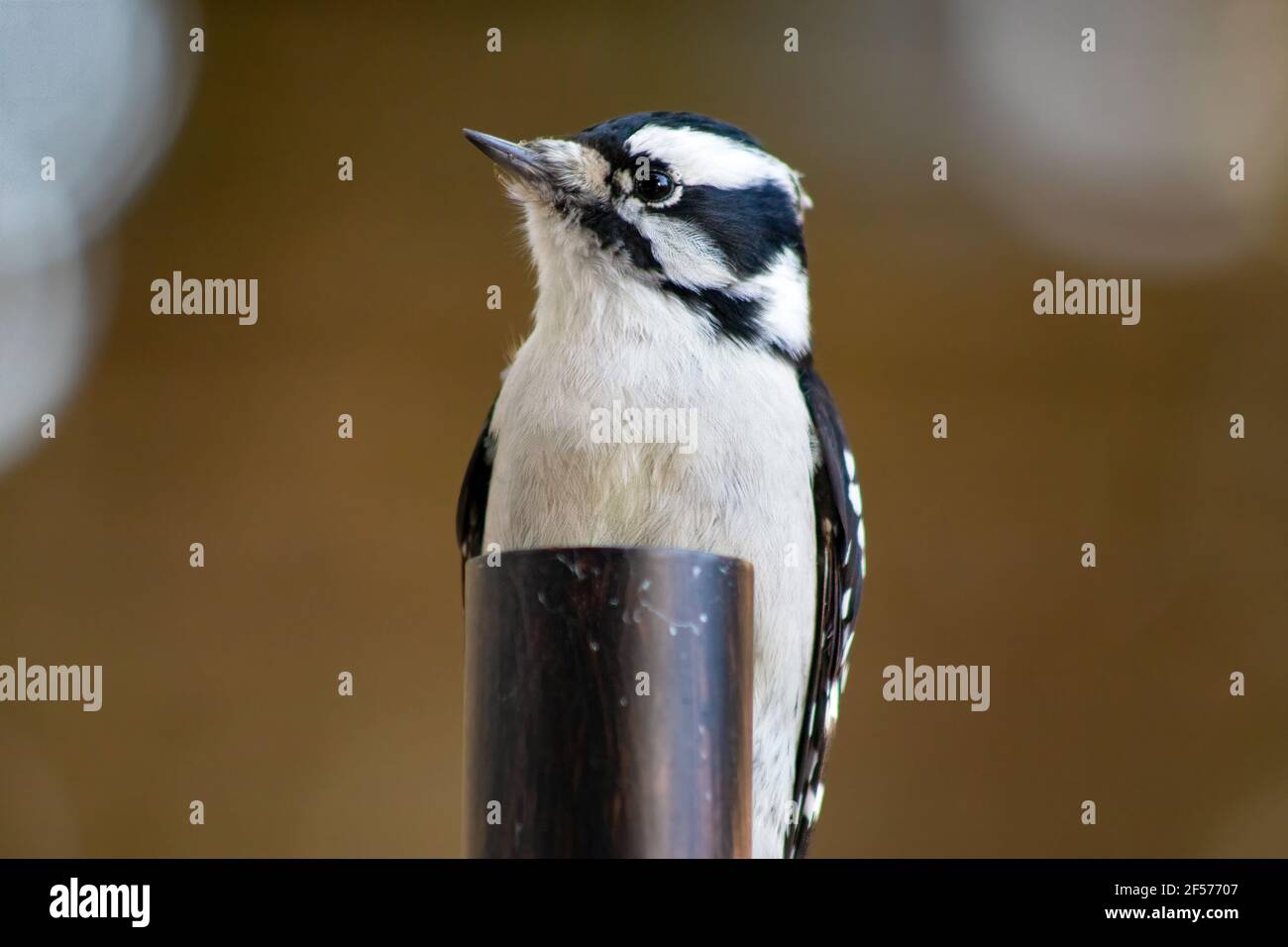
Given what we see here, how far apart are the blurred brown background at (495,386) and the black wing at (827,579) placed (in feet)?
5.55

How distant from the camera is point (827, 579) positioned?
2.40m

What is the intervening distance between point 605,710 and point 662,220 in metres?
0.97

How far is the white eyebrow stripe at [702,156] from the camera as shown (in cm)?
222

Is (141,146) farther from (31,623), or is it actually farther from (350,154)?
(31,623)

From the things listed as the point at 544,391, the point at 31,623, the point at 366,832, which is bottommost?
the point at 366,832

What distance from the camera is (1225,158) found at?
172 inches

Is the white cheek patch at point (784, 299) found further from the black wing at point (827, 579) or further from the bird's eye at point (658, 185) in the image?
the bird's eye at point (658, 185)

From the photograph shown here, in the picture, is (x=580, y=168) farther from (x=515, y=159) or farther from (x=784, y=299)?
(x=784, y=299)

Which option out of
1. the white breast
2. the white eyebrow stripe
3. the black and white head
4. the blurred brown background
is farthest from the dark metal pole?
the blurred brown background

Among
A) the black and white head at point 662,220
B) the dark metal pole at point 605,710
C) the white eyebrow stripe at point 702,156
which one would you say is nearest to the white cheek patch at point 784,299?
the black and white head at point 662,220

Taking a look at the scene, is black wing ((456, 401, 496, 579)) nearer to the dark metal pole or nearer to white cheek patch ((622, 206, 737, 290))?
white cheek patch ((622, 206, 737, 290))

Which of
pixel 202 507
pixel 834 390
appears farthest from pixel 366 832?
pixel 834 390

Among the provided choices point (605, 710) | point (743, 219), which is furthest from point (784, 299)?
point (605, 710)
